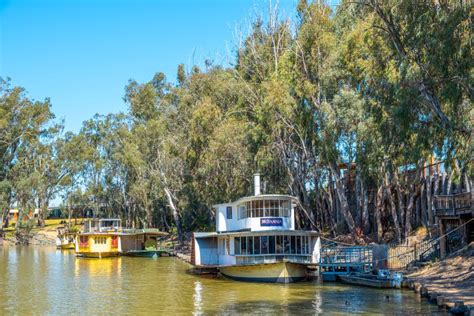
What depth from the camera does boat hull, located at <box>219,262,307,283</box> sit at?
1124 inches

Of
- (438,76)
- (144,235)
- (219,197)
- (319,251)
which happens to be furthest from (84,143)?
(438,76)

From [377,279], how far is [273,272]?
520 centimetres

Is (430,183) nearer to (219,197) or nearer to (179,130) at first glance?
(219,197)

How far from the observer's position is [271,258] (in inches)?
1136

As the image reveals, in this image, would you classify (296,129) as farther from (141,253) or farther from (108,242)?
(108,242)

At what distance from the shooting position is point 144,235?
58.6 meters

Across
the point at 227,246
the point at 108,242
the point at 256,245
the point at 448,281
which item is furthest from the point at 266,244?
the point at 108,242

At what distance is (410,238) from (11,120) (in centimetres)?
6149

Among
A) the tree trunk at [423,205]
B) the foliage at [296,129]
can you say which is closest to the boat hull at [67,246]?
the foliage at [296,129]

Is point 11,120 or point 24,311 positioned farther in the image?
point 11,120

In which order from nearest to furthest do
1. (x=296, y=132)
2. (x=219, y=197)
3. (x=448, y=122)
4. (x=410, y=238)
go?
(x=448, y=122), (x=410, y=238), (x=296, y=132), (x=219, y=197)

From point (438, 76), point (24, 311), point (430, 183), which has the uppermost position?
point (438, 76)

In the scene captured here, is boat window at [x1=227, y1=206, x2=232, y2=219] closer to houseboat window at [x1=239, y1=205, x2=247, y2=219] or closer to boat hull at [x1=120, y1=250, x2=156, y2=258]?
houseboat window at [x1=239, y1=205, x2=247, y2=219]

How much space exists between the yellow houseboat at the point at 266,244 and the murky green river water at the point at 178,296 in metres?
0.83
